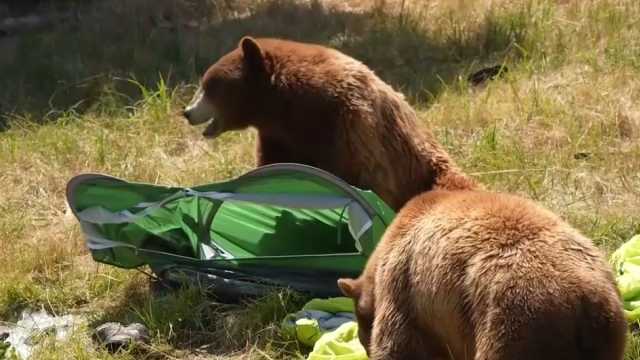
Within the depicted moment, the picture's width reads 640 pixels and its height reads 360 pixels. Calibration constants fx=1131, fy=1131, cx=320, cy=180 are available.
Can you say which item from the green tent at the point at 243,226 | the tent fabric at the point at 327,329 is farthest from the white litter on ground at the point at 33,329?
the tent fabric at the point at 327,329

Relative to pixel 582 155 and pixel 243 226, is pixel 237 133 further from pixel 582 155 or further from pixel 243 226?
pixel 582 155

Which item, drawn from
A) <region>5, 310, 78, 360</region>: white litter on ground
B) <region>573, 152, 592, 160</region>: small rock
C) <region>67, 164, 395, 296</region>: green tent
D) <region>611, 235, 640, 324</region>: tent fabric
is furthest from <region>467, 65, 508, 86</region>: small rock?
<region>5, 310, 78, 360</region>: white litter on ground

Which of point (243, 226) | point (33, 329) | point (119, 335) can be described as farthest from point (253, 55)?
point (33, 329)

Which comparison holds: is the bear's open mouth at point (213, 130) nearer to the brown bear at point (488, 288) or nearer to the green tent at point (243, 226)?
the green tent at point (243, 226)

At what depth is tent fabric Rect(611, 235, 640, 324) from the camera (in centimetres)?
548

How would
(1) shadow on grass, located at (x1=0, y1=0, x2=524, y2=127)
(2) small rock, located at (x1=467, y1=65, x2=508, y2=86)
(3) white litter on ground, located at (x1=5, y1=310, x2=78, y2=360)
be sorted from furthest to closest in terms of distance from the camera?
1. (1) shadow on grass, located at (x1=0, y1=0, x2=524, y2=127)
2. (2) small rock, located at (x1=467, y1=65, x2=508, y2=86)
3. (3) white litter on ground, located at (x1=5, y1=310, x2=78, y2=360)

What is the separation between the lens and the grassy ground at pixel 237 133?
652 cm

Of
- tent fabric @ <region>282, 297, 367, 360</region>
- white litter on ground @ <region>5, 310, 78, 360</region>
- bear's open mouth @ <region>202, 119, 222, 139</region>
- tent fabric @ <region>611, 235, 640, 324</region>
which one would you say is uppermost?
tent fabric @ <region>611, 235, 640, 324</region>

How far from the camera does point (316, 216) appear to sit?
21.4 feet

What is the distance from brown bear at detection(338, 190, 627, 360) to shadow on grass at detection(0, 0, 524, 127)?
196 inches

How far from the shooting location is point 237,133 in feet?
29.6

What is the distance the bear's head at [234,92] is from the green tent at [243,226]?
2.10 ft

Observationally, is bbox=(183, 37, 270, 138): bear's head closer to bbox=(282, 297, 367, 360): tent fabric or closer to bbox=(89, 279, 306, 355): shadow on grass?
bbox=(89, 279, 306, 355): shadow on grass

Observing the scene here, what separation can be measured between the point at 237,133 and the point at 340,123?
2533 mm
